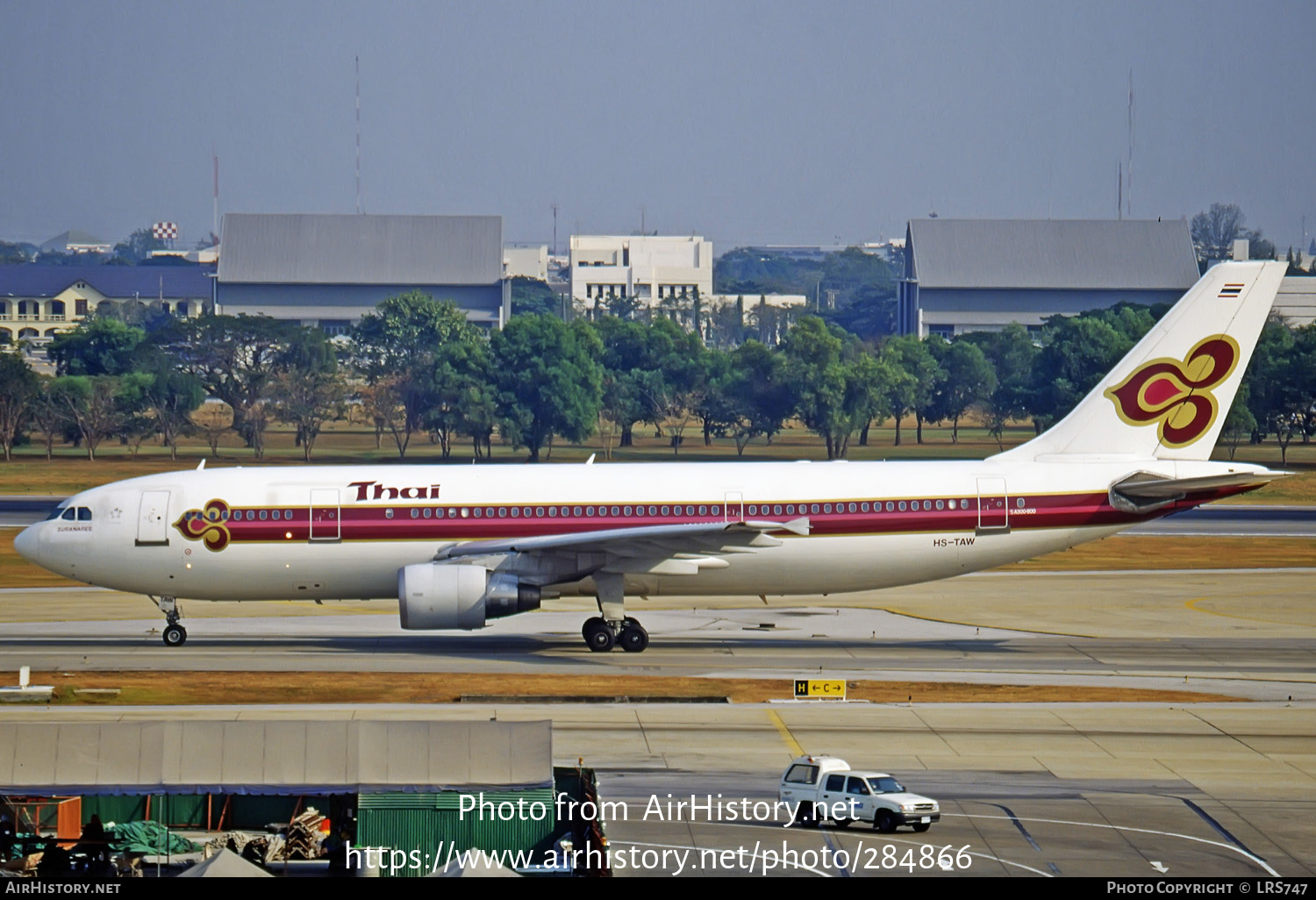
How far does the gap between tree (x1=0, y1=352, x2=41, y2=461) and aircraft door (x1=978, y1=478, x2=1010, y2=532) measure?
9226cm

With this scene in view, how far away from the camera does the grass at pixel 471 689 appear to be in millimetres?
35812

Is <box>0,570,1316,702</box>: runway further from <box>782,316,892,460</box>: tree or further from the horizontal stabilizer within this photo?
<box>782,316,892,460</box>: tree

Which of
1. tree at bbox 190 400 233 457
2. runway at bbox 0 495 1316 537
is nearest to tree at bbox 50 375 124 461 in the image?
tree at bbox 190 400 233 457

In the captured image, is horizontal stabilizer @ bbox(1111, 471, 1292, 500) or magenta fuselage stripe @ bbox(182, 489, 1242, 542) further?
magenta fuselage stripe @ bbox(182, 489, 1242, 542)

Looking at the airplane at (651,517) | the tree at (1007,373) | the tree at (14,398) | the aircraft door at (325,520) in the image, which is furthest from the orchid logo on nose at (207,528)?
the tree at (1007,373)

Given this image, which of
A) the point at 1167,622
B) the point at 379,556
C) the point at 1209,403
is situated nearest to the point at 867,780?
the point at 379,556

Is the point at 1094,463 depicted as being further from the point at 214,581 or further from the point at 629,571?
the point at 214,581

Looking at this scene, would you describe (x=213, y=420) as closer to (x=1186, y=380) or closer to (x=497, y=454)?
(x=497, y=454)

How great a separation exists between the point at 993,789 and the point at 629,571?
15923 millimetres

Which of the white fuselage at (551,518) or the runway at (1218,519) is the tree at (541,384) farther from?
the white fuselage at (551,518)

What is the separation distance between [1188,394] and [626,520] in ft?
51.7

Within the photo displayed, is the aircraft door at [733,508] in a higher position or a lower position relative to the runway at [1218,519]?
higher

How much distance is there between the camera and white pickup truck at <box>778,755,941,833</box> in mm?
24750

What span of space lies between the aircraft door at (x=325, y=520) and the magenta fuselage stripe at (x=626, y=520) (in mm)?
23
